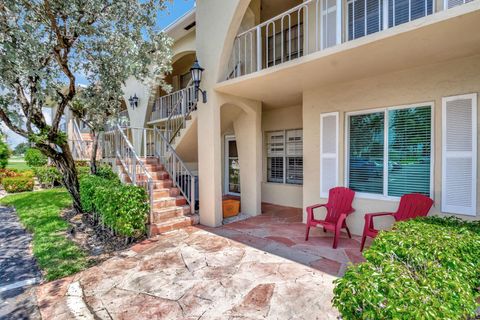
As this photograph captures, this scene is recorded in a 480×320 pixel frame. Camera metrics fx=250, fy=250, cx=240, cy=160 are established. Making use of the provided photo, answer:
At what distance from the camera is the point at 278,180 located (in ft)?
30.1

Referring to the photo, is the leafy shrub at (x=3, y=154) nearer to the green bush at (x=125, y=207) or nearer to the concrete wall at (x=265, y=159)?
the green bush at (x=125, y=207)

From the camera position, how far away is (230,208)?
7.59 metres

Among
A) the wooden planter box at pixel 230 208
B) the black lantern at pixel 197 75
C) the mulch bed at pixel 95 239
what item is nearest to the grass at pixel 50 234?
the mulch bed at pixel 95 239

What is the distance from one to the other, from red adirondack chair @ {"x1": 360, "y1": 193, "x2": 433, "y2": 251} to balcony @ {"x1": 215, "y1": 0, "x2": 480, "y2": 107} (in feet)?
8.33

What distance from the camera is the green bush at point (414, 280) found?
1658mm

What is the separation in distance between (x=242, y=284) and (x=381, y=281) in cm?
232

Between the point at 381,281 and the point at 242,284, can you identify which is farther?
the point at 242,284

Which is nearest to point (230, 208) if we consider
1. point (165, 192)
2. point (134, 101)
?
point (165, 192)

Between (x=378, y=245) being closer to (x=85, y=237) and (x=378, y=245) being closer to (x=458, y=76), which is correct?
(x=458, y=76)

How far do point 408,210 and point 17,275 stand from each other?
7.26 meters

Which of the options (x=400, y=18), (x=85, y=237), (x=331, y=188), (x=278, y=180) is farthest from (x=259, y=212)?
(x=400, y=18)

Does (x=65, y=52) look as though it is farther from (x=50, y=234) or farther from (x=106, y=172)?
(x=50, y=234)

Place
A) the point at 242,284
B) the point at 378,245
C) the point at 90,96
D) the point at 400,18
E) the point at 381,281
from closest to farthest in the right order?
the point at 381,281 → the point at 378,245 → the point at 242,284 → the point at 400,18 → the point at 90,96

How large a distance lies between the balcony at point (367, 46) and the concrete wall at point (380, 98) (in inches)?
7.1
